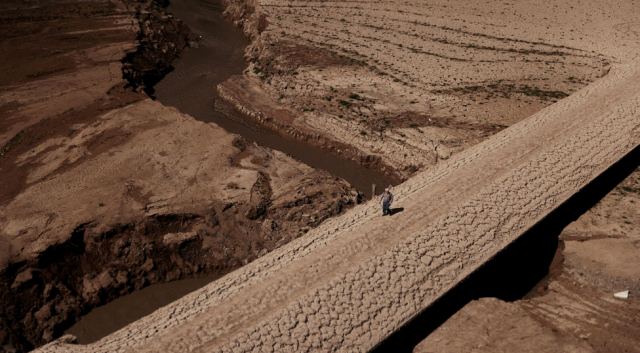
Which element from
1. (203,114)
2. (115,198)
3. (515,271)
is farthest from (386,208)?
(203,114)

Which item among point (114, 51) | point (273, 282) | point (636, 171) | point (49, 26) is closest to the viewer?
point (273, 282)

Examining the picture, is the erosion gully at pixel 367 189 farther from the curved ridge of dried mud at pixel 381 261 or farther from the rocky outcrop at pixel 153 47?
the rocky outcrop at pixel 153 47

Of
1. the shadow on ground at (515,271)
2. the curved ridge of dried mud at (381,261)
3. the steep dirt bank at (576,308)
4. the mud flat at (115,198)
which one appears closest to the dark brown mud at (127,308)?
the mud flat at (115,198)

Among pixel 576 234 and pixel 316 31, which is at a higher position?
pixel 316 31

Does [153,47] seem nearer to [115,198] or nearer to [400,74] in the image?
[400,74]

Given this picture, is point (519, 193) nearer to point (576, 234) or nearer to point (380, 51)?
point (576, 234)

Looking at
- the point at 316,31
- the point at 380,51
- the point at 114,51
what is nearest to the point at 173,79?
the point at 114,51
